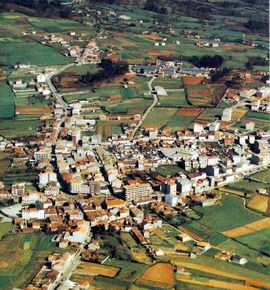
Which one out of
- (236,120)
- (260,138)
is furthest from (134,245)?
(236,120)

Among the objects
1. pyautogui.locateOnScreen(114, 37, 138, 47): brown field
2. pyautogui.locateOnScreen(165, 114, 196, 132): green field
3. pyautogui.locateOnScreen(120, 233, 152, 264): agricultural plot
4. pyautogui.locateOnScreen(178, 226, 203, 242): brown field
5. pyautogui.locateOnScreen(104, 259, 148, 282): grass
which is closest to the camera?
pyautogui.locateOnScreen(104, 259, 148, 282): grass

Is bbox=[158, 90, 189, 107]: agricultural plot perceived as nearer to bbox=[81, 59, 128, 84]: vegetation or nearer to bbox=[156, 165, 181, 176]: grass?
bbox=[81, 59, 128, 84]: vegetation

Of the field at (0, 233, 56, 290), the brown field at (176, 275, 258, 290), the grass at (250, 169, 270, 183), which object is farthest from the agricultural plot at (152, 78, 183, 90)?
the brown field at (176, 275, 258, 290)

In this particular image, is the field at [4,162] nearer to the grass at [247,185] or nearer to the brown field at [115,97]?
the grass at [247,185]

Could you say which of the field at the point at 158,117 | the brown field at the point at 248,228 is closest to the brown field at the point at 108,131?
the field at the point at 158,117

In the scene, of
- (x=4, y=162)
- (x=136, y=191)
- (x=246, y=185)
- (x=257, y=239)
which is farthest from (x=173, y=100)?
(x=257, y=239)

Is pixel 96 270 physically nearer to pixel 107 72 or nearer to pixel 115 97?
pixel 115 97
